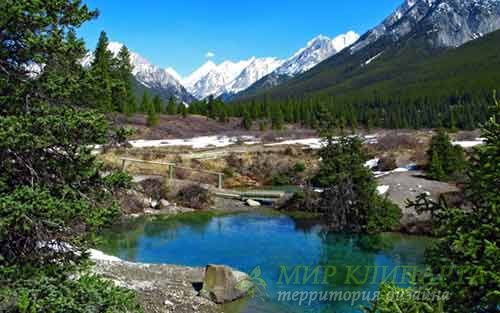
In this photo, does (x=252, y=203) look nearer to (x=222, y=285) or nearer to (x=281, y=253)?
(x=281, y=253)

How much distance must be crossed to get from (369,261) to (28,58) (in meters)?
17.0

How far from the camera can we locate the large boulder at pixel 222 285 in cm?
1610

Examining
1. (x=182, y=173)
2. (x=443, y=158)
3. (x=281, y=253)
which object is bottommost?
(x=281, y=253)

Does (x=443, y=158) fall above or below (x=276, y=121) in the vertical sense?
below

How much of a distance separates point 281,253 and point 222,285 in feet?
21.5

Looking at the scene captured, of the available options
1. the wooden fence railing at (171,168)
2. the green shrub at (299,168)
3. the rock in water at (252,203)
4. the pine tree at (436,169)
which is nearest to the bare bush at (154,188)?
the wooden fence railing at (171,168)

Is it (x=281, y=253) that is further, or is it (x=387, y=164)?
(x=387, y=164)

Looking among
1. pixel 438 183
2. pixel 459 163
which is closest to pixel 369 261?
pixel 438 183

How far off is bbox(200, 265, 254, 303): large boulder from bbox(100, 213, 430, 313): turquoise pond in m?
0.36

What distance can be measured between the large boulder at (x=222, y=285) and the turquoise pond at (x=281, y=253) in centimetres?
36

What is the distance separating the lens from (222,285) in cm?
1628

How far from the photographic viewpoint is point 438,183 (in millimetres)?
31172

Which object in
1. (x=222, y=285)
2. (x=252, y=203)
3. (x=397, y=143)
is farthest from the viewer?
(x=397, y=143)

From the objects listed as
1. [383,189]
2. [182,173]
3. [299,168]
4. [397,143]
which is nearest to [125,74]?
[182,173]
